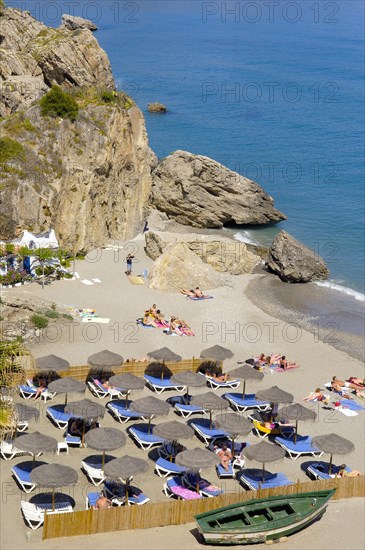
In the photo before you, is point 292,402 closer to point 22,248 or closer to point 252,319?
point 252,319

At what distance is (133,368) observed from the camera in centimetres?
3092

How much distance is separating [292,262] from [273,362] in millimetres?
13683

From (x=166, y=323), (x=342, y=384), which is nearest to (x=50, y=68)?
(x=166, y=323)

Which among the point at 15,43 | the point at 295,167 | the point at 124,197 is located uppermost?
the point at 15,43

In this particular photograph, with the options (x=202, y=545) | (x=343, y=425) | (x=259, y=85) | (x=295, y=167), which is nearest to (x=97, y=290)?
(x=343, y=425)

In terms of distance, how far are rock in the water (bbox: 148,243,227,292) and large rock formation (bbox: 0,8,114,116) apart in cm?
Answer: 1550

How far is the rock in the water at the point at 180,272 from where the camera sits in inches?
1609

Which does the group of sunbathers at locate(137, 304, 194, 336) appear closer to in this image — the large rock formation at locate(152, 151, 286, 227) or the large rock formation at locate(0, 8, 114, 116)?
the large rock formation at locate(152, 151, 286, 227)

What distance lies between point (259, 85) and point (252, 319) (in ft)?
285

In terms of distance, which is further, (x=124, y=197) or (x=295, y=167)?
(x=295, y=167)

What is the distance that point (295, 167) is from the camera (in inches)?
3169

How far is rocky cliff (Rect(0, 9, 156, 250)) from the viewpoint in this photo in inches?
1666

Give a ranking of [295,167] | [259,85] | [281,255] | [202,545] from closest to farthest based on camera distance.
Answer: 1. [202,545]
2. [281,255]
3. [295,167]
4. [259,85]

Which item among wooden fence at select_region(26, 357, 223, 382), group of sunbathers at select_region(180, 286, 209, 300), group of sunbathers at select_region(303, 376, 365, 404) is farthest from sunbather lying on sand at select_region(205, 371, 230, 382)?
group of sunbathers at select_region(180, 286, 209, 300)
